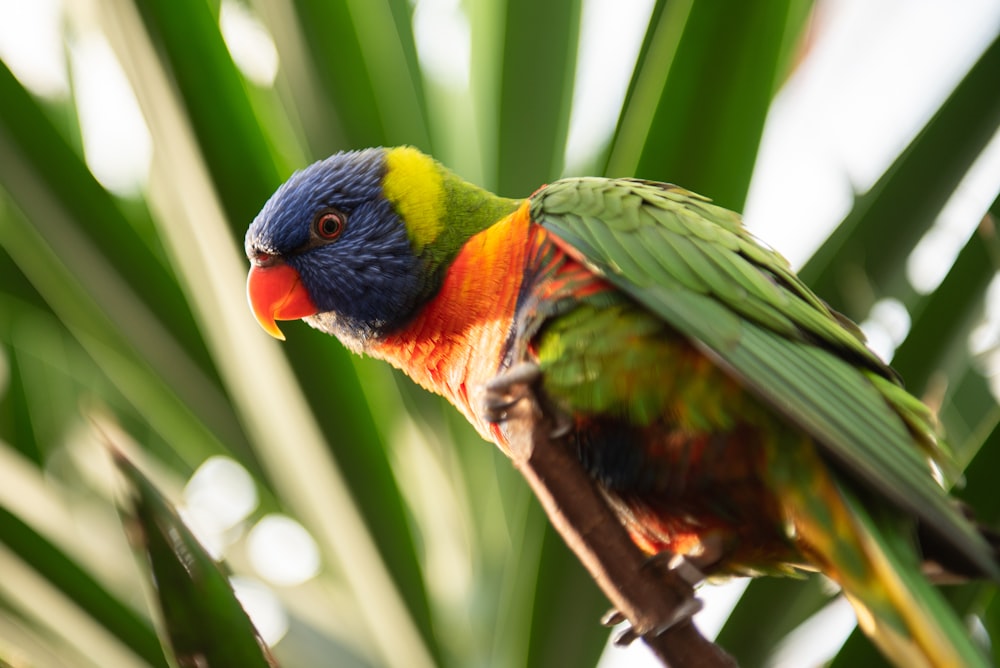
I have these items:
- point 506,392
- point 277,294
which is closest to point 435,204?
point 277,294

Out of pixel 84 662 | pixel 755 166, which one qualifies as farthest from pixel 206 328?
pixel 755 166

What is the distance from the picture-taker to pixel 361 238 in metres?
2.40

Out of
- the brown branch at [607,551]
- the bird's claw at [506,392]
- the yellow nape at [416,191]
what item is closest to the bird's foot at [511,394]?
the bird's claw at [506,392]

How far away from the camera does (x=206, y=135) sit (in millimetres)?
1718

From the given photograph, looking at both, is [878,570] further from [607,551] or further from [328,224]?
[328,224]

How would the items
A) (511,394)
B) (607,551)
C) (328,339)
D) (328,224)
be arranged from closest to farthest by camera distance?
1. (607,551)
2. (511,394)
3. (328,339)
4. (328,224)

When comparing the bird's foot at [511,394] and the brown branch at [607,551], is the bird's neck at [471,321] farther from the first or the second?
the brown branch at [607,551]

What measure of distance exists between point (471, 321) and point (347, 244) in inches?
23.4

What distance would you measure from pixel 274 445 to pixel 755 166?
1.14 m

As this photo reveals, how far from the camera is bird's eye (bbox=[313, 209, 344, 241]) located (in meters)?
2.42

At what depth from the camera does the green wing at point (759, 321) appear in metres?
1.40

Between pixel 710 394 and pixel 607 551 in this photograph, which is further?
pixel 710 394

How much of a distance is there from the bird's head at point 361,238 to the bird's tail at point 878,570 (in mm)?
1013

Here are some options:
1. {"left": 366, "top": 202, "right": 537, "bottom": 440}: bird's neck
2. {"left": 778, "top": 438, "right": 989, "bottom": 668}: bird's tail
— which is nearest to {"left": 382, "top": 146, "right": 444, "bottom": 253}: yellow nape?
{"left": 366, "top": 202, "right": 537, "bottom": 440}: bird's neck
